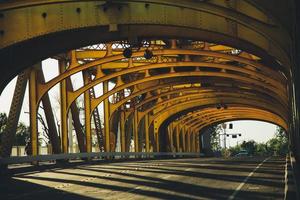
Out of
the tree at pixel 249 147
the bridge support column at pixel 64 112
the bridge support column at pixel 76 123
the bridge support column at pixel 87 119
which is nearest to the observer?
the bridge support column at pixel 64 112

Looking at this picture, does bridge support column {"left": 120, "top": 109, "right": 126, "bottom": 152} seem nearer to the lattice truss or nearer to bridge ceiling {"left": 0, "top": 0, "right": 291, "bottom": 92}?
the lattice truss

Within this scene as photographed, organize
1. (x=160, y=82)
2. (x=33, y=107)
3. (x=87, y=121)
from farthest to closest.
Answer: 1. (x=160, y=82)
2. (x=87, y=121)
3. (x=33, y=107)

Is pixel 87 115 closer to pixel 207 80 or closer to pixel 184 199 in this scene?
pixel 207 80

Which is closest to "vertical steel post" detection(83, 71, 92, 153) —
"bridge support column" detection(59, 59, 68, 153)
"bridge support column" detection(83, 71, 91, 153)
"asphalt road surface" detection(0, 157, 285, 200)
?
"bridge support column" detection(83, 71, 91, 153)

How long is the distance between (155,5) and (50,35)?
13.6 feet

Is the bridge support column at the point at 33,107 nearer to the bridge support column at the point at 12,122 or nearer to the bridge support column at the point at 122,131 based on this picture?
the bridge support column at the point at 12,122

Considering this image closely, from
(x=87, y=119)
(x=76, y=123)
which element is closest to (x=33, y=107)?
(x=76, y=123)

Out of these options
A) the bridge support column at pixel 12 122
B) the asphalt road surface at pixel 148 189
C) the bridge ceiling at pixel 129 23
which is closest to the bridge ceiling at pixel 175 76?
the bridge ceiling at pixel 129 23

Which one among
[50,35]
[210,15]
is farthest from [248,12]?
[50,35]

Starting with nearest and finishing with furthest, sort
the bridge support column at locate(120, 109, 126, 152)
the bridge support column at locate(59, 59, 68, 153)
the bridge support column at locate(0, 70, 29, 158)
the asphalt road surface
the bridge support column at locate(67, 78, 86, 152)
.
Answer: the asphalt road surface → the bridge support column at locate(0, 70, 29, 158) → the bridge support column at locate(59, 59, 68, 153) → the bridge support column at locate(67, 78, 86, 152) → the bridge support column at locate(120, 109, 126, 152)

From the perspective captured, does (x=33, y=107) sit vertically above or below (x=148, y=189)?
above

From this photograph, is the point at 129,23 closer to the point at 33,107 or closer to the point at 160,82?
the point at 33,107

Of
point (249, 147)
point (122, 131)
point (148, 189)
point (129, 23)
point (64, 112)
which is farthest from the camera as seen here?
point (249, 147)

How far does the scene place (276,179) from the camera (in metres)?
19.9
